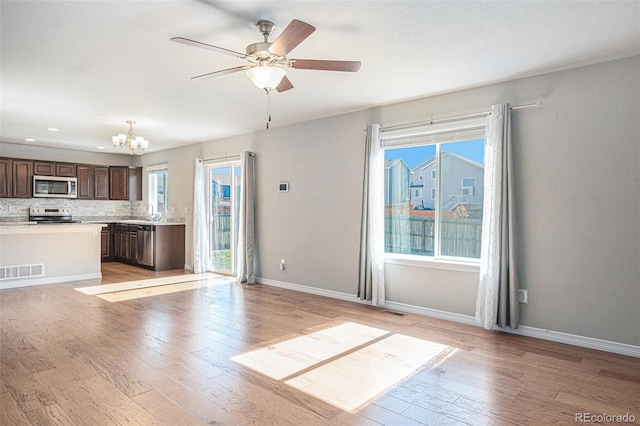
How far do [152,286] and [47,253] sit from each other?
1888 mm

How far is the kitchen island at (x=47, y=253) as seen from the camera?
601 centimetres

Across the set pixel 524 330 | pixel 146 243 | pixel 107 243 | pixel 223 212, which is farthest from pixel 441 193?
pixel 107 243

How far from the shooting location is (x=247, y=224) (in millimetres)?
6422

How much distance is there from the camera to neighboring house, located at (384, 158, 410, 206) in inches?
190

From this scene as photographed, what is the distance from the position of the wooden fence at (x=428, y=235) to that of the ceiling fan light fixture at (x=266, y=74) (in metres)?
2.67

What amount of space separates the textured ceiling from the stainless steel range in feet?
12.7

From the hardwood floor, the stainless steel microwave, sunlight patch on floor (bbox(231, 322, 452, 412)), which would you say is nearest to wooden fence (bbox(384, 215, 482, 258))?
the hardwood floor

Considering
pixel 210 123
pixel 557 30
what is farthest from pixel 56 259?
pixel 557 30

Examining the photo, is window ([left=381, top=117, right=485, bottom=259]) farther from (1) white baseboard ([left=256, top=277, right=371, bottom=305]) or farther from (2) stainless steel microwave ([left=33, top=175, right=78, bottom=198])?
(2) stainless steel microwave ([left=33, top=175, right=78, bottom=198])

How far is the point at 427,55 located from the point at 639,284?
2.62m

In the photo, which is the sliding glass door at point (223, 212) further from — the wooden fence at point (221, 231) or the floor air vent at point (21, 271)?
the floor air vent at point (21, 271)

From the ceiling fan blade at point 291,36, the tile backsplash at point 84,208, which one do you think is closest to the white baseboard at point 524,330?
the ceiling fan blade at point 291,36

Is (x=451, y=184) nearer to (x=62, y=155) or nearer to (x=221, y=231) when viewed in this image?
(x=221, y=231)

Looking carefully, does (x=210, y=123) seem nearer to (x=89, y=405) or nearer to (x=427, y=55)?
(x=427, y=55)
